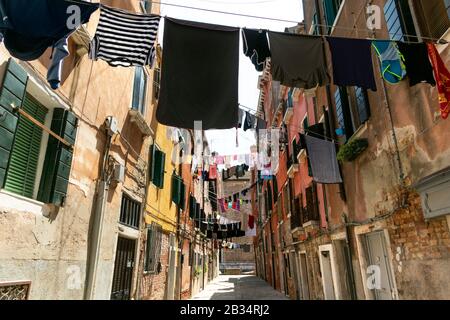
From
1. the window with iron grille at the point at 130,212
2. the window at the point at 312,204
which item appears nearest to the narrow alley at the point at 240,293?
the window at the point at 312,204

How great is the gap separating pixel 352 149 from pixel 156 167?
5.71 meters

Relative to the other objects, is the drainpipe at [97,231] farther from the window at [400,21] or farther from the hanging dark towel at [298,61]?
the window at [400,21]

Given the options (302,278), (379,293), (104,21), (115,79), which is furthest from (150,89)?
(302,278)

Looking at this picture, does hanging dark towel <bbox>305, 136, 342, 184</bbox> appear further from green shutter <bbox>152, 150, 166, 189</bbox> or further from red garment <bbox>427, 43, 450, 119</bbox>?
green shutter <bbox>152, 150, 166, 189</bbox>

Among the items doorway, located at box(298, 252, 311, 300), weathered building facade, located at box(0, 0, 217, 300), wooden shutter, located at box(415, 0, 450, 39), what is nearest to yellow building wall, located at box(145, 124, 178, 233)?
weathered building facade, located at box(0, 0, 217, 300)

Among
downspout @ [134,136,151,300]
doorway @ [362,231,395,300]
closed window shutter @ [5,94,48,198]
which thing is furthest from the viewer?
downspout @ [134,136,151,300]

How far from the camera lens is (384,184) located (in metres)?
5.67

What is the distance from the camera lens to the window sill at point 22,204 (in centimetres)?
345

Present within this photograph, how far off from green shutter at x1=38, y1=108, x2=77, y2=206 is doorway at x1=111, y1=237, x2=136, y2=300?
2.84 m

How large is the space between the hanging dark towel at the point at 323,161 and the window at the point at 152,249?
16.5 feet

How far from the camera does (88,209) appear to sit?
544 cm

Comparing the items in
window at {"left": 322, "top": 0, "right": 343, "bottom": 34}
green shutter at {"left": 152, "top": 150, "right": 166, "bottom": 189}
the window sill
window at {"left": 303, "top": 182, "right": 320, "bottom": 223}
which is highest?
window at {"left": 322, "top": 0, "right": 343, "bottom": 34}

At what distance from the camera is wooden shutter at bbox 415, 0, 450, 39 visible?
414 centimetres

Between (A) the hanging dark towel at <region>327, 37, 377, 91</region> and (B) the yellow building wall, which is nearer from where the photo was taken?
(A) the hanging dark towel at <region>327, 37, 377, 91</region>
